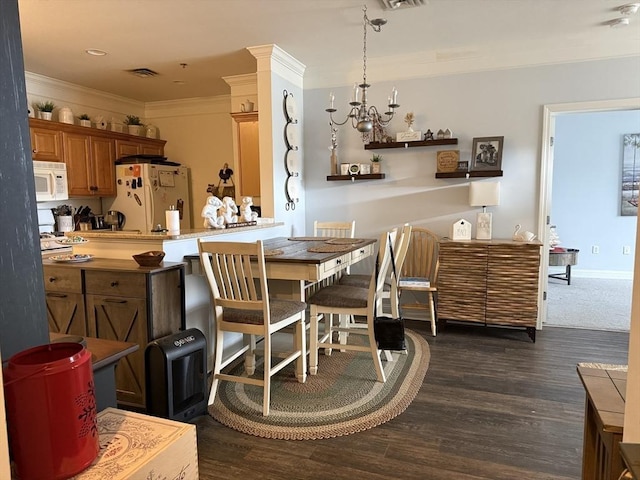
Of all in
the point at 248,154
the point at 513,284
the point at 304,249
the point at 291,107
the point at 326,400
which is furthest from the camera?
the point at 248,154

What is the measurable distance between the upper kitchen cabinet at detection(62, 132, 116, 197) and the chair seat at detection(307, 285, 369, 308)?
137 inches

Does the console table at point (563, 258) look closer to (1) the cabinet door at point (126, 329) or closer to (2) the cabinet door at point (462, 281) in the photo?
(2) the cabinet door at point (462, 281)

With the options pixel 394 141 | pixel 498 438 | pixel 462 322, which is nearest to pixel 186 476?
pixel 498 438

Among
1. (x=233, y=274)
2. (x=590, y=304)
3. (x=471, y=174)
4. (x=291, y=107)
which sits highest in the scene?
(x=291, y=107)

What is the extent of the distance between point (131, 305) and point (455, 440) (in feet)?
6.28

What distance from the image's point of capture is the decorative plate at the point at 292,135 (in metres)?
4.34

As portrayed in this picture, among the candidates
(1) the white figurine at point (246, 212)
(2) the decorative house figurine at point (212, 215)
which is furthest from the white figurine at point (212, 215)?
(1) the white figurine at point (246, 212)

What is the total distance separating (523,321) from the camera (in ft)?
12.3

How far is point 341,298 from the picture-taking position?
9.57ft

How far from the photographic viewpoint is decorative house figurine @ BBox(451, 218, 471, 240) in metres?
4.06

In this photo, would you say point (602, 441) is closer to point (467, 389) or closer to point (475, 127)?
point (467, 389)

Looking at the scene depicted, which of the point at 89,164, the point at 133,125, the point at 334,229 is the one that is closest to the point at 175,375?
the point at 334,229

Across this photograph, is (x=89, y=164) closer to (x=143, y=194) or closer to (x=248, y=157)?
(x=143, y=194)

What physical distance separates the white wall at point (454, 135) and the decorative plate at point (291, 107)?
283 millimetres
